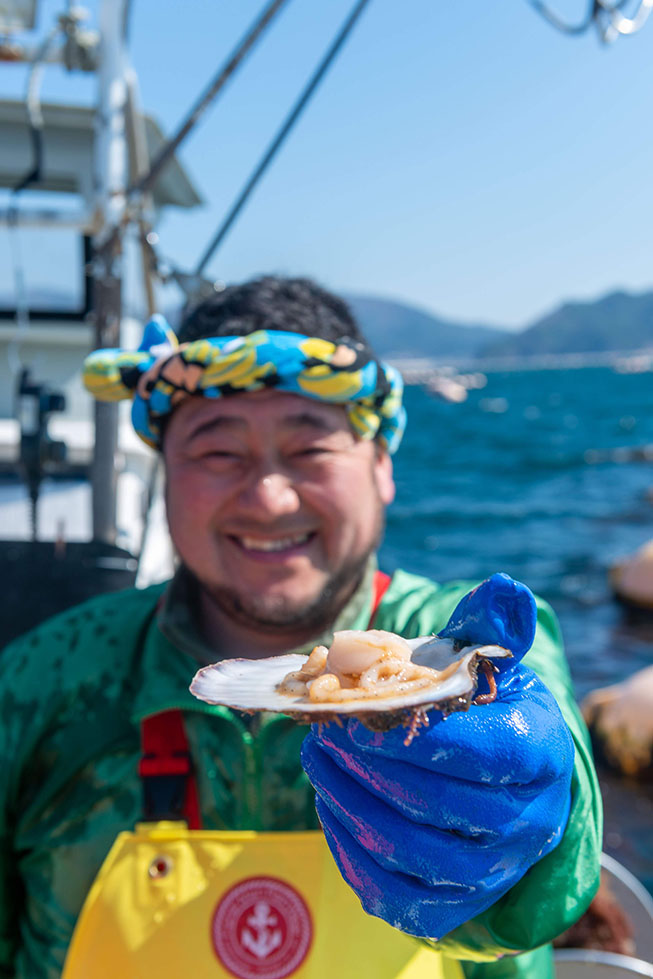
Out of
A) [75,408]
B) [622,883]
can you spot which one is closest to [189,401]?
[622,883]

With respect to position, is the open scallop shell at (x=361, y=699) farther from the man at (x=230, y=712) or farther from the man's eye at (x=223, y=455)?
the man's eye at (x=223, y=455)

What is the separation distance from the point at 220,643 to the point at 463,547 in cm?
1984

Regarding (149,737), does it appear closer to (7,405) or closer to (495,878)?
(495,878)

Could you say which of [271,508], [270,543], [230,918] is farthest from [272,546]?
[230,918]

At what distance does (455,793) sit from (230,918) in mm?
989

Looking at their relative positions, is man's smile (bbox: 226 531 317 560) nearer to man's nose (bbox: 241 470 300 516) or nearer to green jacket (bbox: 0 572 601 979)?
man's nose (bbox: 241 470 300 516)

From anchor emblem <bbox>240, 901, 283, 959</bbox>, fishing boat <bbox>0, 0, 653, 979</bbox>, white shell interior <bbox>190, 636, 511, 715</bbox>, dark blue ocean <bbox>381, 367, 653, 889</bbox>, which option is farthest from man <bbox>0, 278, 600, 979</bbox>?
dark blue ocean <bbox>381, 367, 653, 889</bbox>

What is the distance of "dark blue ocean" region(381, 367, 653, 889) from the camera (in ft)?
37.7

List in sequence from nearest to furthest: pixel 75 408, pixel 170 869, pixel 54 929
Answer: pixel 170 869 < pixel 54 929 < pixel 75 408

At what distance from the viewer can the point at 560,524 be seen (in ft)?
76.3

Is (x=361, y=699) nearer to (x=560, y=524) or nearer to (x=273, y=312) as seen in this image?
(x=273, y=312)

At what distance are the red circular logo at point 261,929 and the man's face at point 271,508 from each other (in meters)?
0.71

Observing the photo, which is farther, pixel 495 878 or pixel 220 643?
pixel 220 643

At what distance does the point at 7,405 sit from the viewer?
6.80 meters
